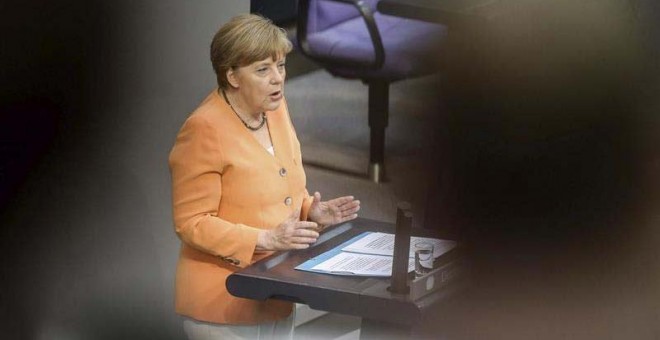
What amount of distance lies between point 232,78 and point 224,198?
1.03ft

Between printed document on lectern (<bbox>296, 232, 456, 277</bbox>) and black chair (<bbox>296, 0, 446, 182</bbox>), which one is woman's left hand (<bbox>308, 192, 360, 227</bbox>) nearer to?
printed document on lectern (<bbox>296, 232, 456, 277</bbox>)

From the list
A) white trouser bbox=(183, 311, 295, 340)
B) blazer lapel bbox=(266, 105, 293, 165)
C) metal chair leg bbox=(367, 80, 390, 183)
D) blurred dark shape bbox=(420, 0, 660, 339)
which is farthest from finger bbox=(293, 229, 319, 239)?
metal chair leg bbox=(367, 80, 390, 183)

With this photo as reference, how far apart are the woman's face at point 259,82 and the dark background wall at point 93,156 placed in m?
0.48

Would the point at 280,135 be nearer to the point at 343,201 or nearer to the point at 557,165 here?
the point at 343,201

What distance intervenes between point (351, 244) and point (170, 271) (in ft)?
2.50

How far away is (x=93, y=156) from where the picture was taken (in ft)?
12.5

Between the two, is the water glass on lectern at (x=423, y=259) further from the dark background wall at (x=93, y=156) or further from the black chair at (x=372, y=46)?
the dark background wall at (x=93, y=156)

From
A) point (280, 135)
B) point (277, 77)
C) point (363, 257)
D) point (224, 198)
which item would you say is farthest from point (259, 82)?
point (363, 257)

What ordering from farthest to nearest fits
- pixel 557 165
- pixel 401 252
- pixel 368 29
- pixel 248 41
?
pixel 368 29, pixel 557 165, pixel 248 41, pixel 401 252

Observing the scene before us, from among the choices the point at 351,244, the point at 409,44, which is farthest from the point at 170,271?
the point at 409,44

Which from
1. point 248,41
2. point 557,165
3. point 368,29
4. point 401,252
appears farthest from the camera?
point 368,29

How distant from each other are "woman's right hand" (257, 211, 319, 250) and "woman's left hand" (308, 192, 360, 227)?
0.41 feet

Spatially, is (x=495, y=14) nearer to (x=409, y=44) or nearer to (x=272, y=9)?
(x=409, y=44)

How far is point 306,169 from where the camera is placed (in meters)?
3.98
